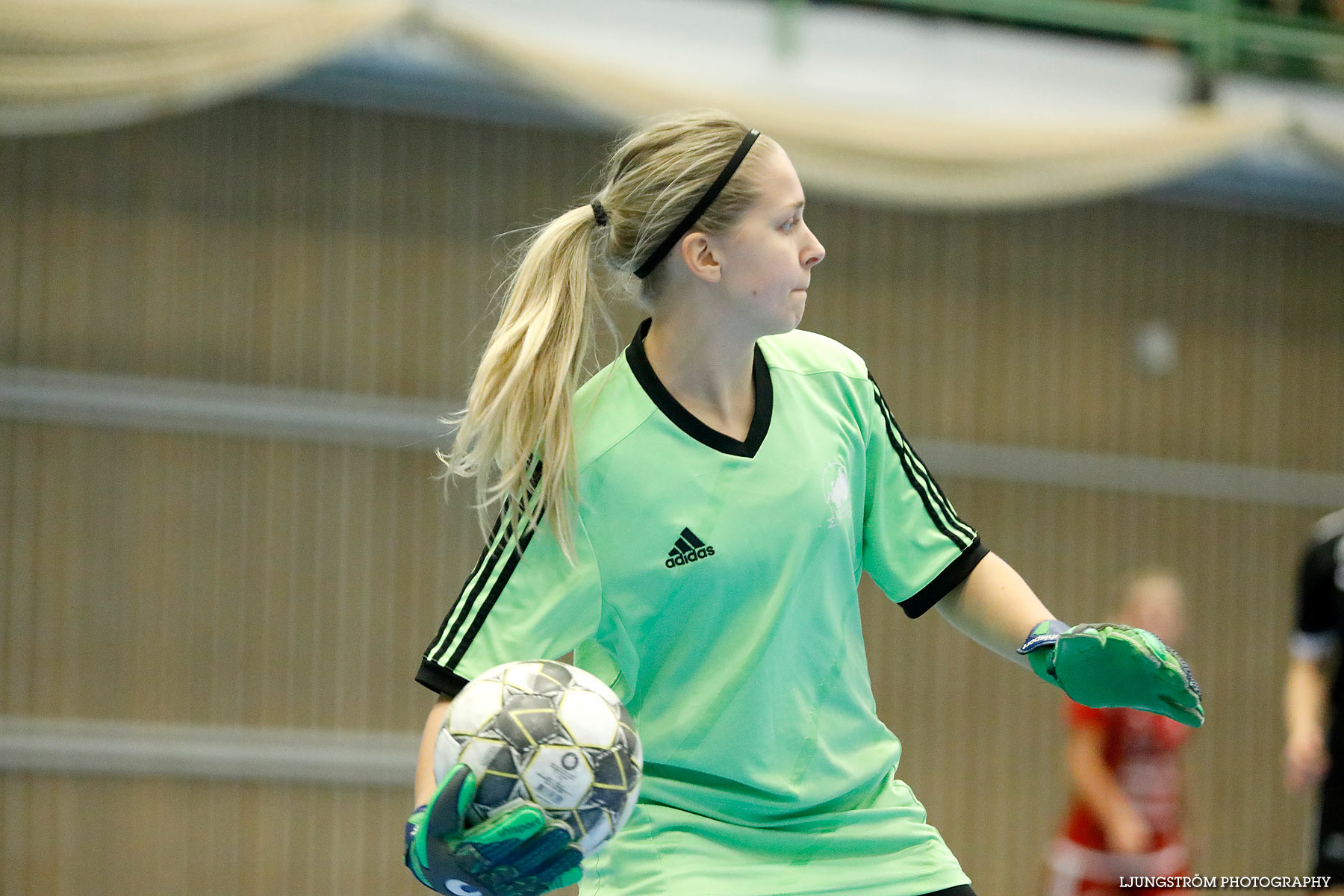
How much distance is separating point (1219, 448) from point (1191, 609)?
1052 mm

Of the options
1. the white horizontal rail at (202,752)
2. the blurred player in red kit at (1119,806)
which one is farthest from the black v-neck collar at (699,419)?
the white horizontal rail at (202,752)

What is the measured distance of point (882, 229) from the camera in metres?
9.08

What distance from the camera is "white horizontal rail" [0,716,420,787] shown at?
7.34 meters

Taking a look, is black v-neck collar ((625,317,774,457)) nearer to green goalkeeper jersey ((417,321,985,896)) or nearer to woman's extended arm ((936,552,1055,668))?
green goalkeeper jersey ((417,321,985,896))

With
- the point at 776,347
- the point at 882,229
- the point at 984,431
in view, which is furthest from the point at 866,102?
the point at 776,347

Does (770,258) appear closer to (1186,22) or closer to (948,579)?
(948,579)

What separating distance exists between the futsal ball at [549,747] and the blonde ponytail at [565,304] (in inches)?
10.5

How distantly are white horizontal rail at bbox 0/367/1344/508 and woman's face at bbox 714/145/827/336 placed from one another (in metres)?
4.46

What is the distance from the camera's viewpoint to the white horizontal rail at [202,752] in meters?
7.34

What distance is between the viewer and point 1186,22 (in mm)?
8992

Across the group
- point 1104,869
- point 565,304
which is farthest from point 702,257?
point 1104,869

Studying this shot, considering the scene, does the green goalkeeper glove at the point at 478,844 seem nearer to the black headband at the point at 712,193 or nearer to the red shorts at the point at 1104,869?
the black headband at the point at 712,193

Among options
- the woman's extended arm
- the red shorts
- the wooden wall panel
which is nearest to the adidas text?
the woman's extended arm

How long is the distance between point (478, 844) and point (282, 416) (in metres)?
6.04
